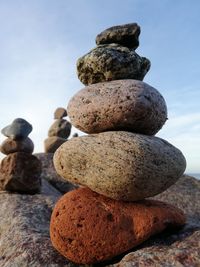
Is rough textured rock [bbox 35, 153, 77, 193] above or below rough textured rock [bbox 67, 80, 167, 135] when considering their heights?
below

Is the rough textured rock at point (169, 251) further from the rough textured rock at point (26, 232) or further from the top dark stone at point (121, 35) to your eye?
the top dark stone at point (121, 35)

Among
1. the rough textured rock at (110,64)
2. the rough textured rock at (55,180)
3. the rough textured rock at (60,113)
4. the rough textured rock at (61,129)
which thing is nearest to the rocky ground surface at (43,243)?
the rough textured rock at (110,64)

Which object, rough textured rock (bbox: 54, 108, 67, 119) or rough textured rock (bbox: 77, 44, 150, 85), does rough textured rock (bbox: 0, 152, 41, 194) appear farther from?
rough textured rock (bbox: 54, 108, 67, 119)

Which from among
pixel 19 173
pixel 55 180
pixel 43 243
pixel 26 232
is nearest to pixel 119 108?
pixel 43 243

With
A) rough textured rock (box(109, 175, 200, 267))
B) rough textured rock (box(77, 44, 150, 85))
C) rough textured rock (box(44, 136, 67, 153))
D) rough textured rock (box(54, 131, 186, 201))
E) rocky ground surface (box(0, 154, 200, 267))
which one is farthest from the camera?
rough textured rock (box(44, 136, 67, 153))

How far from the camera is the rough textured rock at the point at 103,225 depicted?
252 inches

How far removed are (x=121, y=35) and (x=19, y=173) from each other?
22.8 ft

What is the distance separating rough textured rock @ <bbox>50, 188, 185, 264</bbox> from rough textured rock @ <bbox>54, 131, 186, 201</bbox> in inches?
10.7

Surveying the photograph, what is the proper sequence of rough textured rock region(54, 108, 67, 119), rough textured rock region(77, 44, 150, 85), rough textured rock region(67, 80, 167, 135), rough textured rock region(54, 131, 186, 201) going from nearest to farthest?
rough textured rock region(54, 131, 186, 201) < rough textured rock region(67, 80, 167, 135) < rough textured rock region(77, 44, 150, 85) < rough textured rock region(54, 108, 67, 119)

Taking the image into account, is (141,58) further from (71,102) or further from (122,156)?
(122,156)

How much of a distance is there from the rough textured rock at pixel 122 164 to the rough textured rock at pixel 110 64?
149cm

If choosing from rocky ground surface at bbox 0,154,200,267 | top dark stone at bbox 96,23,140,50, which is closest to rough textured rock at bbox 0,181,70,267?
rocky ground surface at bbox 0,154,200,267

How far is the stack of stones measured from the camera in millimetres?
20375

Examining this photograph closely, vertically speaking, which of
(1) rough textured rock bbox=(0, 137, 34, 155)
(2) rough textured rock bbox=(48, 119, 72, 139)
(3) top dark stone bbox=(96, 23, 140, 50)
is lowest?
(2) rough textured rock bbox=(48, 119, 72, 139)
